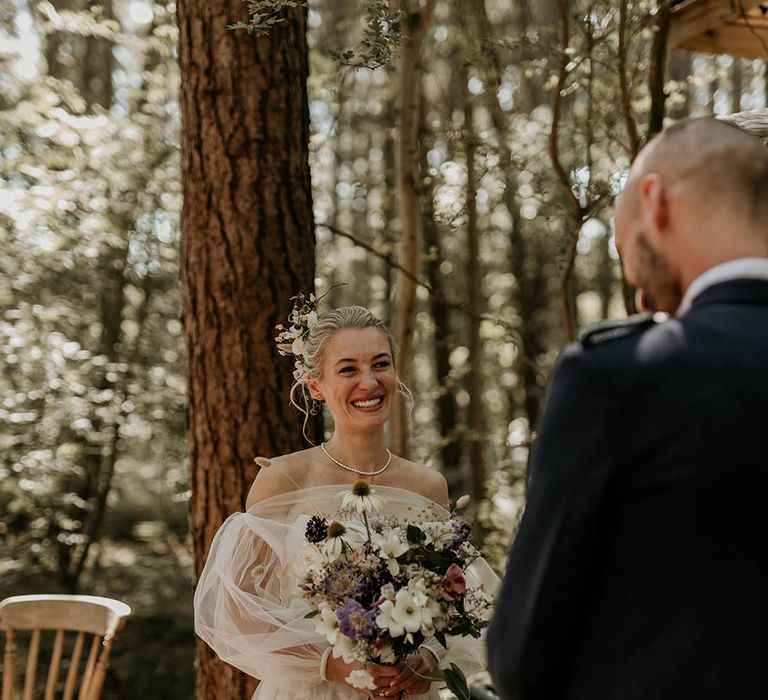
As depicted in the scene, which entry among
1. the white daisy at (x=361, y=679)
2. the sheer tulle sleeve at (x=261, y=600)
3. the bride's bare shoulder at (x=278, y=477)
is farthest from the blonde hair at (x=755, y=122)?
the white daisy at (x=361, y=679)

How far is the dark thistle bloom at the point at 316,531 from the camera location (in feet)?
7.65

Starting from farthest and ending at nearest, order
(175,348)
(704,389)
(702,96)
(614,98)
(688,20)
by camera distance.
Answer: (702,96) → (175,348) → (614,98) → (688,20) → (704,389)

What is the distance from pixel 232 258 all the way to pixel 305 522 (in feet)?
4.39

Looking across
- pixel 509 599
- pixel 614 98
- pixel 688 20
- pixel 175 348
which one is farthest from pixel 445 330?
pixel 509 599

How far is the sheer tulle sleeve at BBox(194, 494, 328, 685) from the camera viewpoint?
2.49 m

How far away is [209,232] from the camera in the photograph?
139 inches

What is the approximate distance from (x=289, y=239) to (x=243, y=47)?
813 mm

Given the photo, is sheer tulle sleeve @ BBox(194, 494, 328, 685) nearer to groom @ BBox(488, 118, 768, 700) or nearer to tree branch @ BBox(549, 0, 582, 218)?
groom @ BBox(488, 118, 768, 700)

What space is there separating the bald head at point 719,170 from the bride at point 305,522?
152cm

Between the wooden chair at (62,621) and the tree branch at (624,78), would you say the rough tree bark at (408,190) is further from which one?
the wooden chair at (62,621)

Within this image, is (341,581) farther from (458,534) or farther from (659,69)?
(659,69)

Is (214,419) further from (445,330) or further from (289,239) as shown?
(445,330)

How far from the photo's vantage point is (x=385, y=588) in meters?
2.22

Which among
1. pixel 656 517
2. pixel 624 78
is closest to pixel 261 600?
pixel 656 517
